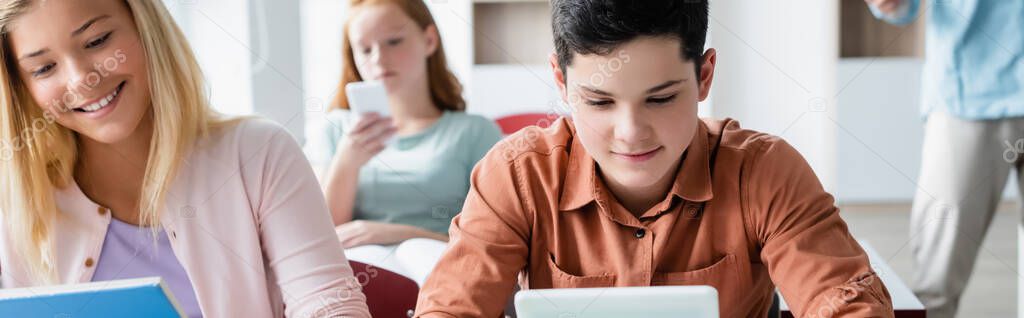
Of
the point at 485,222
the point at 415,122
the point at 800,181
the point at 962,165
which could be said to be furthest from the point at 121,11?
the point at 962,165

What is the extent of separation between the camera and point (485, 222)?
1.26 meters

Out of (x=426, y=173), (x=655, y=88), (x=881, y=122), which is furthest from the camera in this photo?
(x=881, y=122)

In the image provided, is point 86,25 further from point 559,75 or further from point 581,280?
point 581,280

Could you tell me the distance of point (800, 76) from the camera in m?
4.50

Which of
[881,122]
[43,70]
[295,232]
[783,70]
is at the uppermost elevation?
[43,70]

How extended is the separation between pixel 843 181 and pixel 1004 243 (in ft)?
2.77

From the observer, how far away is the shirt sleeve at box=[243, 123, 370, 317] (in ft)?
4.54

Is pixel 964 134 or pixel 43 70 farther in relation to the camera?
pixel 964 134

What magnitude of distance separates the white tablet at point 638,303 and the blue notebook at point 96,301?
0.34m

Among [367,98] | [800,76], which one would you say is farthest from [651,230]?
[800,76]

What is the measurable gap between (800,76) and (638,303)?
12.7ft

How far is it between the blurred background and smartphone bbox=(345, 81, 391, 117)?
2.00 metres

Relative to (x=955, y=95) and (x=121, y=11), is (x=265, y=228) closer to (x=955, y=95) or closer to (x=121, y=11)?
(x=121, y=11)

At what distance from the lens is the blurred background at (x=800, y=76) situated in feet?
14.3
